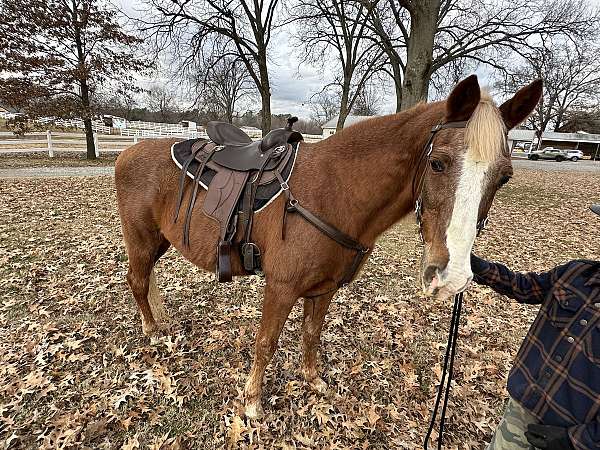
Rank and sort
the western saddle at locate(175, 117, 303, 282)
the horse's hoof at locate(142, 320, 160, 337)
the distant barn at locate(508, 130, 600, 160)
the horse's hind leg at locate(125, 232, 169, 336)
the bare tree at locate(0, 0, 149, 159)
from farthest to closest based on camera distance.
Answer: the distant barn at locate(508, 130, 600, 160), the bare tree at locate(0, 0, 149, 159), the horse's hoof at locate(142, 320, 160, 337), the horse's hind leg at locate(125, 232, 169, 336), the western saddle at locate(175, 117, 303, 282)

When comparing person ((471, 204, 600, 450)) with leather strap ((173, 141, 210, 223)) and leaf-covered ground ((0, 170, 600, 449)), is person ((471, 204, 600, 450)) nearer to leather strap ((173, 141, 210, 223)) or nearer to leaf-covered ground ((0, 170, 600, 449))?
leaf-covered ground ((0, 170, 600, 449))

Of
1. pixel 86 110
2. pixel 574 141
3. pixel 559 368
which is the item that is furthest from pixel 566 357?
pixel 574 141

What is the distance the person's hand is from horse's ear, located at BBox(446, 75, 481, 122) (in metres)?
1.45

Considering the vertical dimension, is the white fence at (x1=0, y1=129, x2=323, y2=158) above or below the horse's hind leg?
above

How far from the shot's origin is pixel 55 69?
46.1 ft

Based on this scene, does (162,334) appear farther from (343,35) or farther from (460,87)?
(343,35)

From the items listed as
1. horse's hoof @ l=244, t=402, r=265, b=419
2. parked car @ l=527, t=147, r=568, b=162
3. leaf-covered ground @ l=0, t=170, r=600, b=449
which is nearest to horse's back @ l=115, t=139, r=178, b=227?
leaf-covered ground @ l=0, t=170, r=600, b=449

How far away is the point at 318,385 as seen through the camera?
2752 mm

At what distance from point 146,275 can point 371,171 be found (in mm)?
2422

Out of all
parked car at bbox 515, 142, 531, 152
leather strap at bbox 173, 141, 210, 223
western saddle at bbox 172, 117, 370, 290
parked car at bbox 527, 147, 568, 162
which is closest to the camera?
western saddle at bbox 172, 117, 370, 290

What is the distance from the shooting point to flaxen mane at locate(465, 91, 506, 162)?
4.29ft

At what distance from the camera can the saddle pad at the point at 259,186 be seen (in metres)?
2.15

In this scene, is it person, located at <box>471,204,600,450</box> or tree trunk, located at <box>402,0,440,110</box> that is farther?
tree trunk, located at <box>402,0,440,110</box>

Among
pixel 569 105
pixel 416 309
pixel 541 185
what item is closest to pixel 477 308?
pixel 416 309
